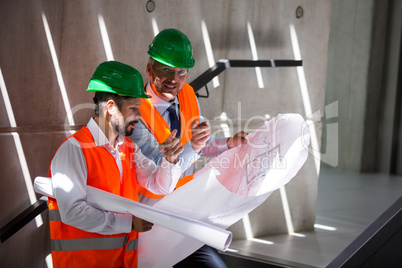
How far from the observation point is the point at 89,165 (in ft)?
6.76

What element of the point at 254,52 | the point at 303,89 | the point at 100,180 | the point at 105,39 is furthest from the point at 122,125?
the point at 303,89

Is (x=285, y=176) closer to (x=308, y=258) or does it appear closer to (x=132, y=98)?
(x=132, y=98)

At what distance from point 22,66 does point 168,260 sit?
1.33m

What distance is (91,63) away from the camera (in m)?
3.22

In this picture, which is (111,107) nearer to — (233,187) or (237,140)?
(233,187)

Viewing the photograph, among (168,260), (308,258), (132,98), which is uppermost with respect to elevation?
(132,98)

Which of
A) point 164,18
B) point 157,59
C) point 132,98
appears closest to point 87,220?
point 132,98

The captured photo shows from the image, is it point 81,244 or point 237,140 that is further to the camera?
point 237,140

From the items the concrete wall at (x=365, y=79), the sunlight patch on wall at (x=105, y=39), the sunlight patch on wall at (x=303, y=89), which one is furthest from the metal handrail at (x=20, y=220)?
the concrete wall at (x=365, y=79)

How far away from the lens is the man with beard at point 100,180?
199 centimetres

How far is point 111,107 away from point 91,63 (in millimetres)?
1156

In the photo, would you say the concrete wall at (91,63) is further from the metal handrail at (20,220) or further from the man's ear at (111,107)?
the man's ear at (111,107)

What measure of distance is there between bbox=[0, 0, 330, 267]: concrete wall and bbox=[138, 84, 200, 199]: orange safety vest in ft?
2.29

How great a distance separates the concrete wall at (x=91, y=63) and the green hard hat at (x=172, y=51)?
0.74 meters
